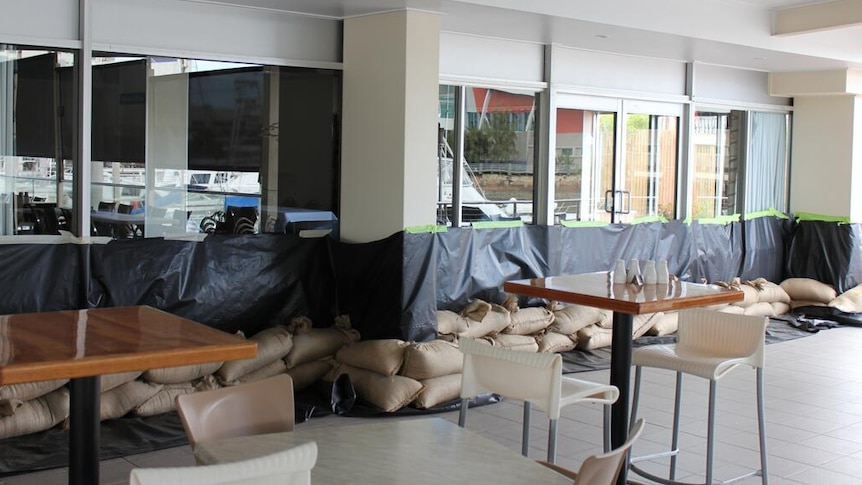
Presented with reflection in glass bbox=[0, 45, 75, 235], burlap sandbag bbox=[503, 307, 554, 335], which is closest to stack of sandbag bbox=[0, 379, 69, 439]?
reflection in glass bbox=[0, 45, 75, 235]

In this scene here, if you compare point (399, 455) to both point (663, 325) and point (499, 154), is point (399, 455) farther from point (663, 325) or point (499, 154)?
point (663, 325)

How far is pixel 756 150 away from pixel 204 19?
716 cm

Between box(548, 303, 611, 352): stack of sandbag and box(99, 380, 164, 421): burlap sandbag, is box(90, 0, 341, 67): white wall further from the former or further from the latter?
box(548, 303, 611, 352): stack of sandbag

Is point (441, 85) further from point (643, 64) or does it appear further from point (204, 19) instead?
point (643, 64)

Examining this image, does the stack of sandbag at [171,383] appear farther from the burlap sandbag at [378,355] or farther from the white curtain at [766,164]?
the white curtain at [766,164]

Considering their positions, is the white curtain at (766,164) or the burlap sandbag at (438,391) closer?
the burlap sandbag at (438,391)

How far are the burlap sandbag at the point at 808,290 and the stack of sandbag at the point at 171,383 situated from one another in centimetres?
741

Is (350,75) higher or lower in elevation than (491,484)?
higher

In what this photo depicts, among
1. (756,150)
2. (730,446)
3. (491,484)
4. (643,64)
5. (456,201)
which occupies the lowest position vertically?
(730,446)

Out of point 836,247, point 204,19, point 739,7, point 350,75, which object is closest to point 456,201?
point 350,75

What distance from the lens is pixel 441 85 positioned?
7754 mm

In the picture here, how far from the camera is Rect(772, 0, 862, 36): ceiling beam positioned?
8.10 metres

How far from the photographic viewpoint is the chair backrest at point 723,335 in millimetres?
4629

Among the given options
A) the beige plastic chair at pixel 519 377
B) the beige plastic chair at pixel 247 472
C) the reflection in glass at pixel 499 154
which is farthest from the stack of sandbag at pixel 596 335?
the beige plastic chair at pixel 247 472
